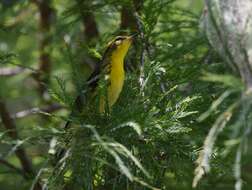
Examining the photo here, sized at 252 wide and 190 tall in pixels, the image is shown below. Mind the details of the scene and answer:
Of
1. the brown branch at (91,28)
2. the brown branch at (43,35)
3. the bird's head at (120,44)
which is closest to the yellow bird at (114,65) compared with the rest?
the bird's head at (120,44)

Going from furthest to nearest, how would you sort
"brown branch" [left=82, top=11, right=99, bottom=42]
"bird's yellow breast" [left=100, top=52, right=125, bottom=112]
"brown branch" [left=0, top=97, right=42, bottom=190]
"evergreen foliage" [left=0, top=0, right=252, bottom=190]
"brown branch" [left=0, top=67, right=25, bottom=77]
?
1. "brown branch" [left=0, top=67, right=25, bottom=77]
2. "brown branch" [left=82, top=11, right=99, bottom=42]
3. "brown branch" [left=0, top=97, right=42, bottom=190]
4. "bird's yellow breast" [left=100, top=52, right=125, bottom=112]
5. "evergreen foliage" [left=0, top=0, right=252, bottom=190]

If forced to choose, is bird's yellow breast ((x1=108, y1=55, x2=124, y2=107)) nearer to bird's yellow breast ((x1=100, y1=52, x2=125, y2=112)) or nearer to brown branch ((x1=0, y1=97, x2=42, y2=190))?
bird's yellow breast ((x1=100, y1=52, x2=125, y2=112))

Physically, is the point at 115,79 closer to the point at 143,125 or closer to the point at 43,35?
the point at 143,125

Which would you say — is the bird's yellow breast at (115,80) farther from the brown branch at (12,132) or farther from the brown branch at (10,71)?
the brown branch at (10,71)

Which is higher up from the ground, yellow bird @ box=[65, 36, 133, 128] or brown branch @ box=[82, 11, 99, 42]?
brown branch @ box=[82, 11, 99, 42]

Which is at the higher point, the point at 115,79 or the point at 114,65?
the point at 114,65

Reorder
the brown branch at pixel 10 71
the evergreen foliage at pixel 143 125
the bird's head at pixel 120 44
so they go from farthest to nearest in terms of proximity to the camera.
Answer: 1. the brown branch at pixel 10 71
2. the bird's head at pixel 120 44
3. the evergreen foliage at pixel 143 125

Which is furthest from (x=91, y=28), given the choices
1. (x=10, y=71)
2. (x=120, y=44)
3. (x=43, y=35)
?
(x=10, y=71)

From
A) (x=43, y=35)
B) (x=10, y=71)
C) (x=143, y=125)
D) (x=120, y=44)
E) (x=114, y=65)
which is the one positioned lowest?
(x=143, y=125)

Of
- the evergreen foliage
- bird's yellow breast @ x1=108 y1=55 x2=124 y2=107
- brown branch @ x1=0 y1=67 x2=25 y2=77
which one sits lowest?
the evergreen foliage

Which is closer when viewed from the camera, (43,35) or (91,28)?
(91,28)

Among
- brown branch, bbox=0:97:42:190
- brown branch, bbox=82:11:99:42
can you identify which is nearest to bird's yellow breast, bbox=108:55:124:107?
brown branch, bbox=0:97:42:190

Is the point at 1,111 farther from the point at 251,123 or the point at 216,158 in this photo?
the point at 251,123

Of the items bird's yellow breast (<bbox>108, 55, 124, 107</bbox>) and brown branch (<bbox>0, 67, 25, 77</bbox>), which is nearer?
bird's yellow breast (<bbox>108, 55, 124, 107</bbox>)
